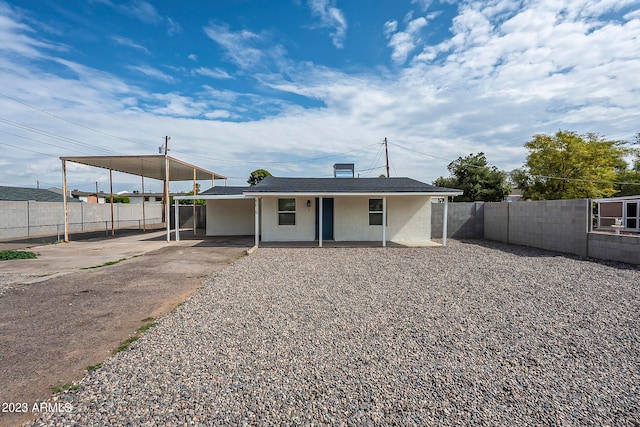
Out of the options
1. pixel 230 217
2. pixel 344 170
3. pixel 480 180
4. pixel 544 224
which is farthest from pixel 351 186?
pixel 480 180

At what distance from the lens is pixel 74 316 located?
4.59m

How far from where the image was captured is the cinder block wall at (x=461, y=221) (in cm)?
1480

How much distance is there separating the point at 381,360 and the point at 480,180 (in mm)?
25513

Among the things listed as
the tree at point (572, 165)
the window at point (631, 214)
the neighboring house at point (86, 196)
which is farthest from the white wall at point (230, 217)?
the neighboring house at point (86, 196)

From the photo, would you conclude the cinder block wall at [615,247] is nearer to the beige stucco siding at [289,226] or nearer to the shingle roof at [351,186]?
the shingle roof at [351,186]

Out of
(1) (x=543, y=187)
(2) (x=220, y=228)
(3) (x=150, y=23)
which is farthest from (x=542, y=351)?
(1) (x=543, y=187)

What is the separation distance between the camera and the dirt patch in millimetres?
2916

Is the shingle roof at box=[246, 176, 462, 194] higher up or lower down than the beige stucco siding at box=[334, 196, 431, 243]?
higher up

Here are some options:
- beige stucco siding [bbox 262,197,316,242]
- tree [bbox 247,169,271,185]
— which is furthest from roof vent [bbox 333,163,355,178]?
tree [bbox 247,169,271,185]

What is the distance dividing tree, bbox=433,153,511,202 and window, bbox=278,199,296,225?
18.4 m

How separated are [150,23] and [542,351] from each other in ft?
44.5

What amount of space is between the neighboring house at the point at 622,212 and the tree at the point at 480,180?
11.0 m

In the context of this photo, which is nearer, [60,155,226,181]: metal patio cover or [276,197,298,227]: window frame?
[276,197,298,227]: window frame

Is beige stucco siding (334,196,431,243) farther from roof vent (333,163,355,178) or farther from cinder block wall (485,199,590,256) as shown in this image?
roof vent (333,163,355,178)
